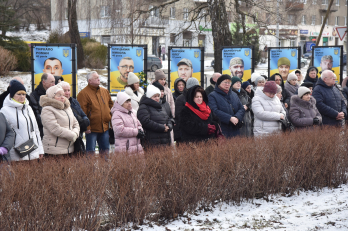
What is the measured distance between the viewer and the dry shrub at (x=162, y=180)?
4.35 m

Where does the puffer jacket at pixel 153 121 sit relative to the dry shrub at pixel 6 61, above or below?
below

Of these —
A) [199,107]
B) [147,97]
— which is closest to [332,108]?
[199,107]

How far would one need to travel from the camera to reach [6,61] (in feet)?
73.1

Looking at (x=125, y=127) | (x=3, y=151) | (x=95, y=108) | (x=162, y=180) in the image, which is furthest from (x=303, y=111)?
(x=3, y=151)

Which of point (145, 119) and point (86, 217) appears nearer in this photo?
point (86, 217)

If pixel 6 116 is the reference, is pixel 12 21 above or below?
above

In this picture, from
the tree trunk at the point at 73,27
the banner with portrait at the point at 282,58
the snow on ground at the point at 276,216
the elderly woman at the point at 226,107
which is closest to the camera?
the snow on ground at the point at 276,216

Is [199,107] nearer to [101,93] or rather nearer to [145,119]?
[145,119]

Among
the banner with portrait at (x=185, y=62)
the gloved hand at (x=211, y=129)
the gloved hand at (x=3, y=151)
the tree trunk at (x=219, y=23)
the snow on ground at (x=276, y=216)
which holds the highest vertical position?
the tree trunk at (x=219, y=23)

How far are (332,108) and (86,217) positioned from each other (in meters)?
6.08

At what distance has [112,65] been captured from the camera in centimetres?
1265

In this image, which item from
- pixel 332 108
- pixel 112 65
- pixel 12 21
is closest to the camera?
pixel 332 108

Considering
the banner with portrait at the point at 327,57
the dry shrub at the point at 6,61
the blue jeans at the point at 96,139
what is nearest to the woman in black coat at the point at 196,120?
the blue jeans at the point at 96,139

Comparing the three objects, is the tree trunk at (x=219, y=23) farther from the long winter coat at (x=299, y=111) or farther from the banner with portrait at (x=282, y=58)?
the long winter coat at (x=299, y=111)
